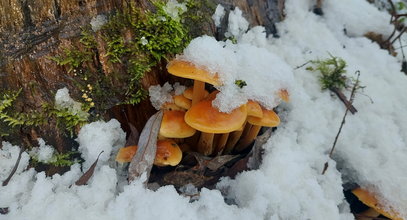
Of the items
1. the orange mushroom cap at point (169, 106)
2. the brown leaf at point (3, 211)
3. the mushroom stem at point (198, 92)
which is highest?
the mushroom stem at point (198, 92)

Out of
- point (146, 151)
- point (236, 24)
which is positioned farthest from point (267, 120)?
point (236, 24)

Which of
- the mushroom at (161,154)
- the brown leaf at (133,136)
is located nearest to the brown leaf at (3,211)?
the mushroom at (161,154)

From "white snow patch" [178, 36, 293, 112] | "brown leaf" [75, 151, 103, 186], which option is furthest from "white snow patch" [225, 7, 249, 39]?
"brown leaf" [75, 151, 103, 186]

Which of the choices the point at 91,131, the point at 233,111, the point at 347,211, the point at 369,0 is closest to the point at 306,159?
the point at 347,211

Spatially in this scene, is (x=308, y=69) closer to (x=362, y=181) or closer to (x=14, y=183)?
(x=362, y=181)

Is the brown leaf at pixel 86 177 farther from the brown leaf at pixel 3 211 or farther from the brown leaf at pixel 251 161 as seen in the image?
the brown leaf at pixel 251 161
